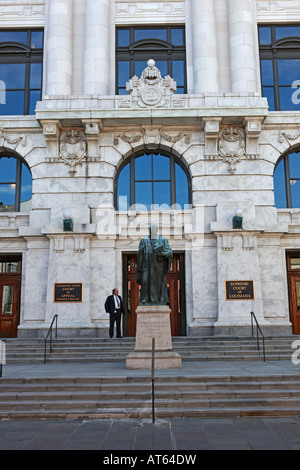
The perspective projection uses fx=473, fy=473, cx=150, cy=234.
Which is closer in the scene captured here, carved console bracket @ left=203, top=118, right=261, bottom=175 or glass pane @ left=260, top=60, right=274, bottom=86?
carved console bracket @ left=203, top=118, right=261, bottom=175

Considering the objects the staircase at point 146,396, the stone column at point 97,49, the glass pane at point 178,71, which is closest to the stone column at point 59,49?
the stone column at point 97,49

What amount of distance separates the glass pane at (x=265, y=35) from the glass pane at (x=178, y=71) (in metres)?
3.86

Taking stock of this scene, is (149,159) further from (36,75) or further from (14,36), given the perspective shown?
(14,36)

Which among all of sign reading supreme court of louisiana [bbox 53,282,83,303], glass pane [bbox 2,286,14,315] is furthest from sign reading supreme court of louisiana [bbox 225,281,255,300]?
glass pane [bbox 2,286,14,315]

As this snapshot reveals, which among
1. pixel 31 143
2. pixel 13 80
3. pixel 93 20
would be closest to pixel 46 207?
pixel 31 143

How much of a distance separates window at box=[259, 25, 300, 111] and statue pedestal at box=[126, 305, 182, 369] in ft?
41.2

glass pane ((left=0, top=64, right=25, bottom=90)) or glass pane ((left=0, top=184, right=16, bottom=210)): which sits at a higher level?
glass pane ((left=0, top=64, right=25, bottom=90))

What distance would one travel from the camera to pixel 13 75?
21.8 m

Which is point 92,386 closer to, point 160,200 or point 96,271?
point 96,271

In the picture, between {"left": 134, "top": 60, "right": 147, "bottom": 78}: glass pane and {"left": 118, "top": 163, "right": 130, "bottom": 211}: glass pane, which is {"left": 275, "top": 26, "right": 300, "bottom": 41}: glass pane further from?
{"left": 118, "top": 163, "right": 130, "bottom": 211}: glass pane

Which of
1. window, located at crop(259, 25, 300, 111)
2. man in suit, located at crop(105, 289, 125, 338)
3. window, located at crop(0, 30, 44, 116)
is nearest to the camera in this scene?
man in suit, located at crop(105, 289, 125, 338)

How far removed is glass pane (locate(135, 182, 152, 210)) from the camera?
20344mm

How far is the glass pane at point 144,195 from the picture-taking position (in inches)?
801

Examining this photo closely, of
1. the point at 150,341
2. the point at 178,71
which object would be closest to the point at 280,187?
the point at 178,71
